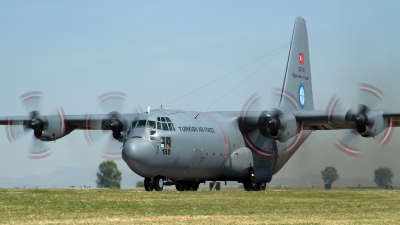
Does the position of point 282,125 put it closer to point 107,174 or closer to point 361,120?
point 361,120

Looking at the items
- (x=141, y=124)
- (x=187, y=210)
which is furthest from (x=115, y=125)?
(x=187, y=210)

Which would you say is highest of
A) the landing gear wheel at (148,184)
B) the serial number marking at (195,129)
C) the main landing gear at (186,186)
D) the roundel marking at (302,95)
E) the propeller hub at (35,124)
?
the roundel marking at (302,95)

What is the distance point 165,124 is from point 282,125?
6469mm

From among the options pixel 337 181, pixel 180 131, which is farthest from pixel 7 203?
pixel 337 181

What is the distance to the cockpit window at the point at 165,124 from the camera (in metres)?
31.1

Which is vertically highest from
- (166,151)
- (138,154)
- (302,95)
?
(302,95)

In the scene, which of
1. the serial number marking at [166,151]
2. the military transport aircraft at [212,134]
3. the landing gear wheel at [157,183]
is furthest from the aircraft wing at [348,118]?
the landing gear wheel at [157,183]

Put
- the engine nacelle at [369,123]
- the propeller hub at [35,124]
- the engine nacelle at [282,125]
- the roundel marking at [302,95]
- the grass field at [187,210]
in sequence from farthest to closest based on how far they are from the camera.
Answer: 1. the roundel marking at [302,95]
2. the propeller hub at [35,124]
3. the engine nacelle at [282,125]
4. the engine nacelle at [369,123]
5. the grass field at [187,210]

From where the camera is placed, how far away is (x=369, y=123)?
107ft

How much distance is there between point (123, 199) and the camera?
23.9 meters

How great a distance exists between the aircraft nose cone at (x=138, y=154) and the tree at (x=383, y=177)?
20.3 meters

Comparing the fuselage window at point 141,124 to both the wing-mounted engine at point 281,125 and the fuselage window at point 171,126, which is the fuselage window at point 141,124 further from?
the wing-mounted engine at point 281,125

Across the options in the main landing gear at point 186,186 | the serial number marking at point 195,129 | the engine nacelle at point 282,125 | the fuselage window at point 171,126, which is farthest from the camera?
the main landing gear at point 186,186

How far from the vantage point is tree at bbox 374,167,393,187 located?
44750 mm
